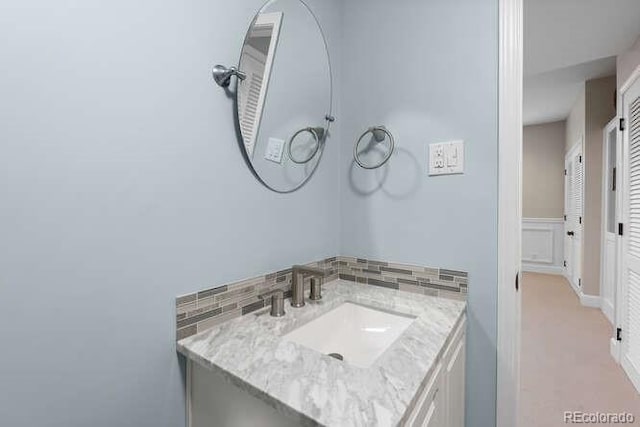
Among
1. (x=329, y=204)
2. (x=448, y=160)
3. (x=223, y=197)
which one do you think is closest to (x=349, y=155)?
(x=329, y=204)

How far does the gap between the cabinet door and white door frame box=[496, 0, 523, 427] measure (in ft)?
0.48

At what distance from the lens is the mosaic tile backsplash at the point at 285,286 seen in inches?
32.8

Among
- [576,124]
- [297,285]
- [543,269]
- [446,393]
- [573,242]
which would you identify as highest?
[576,124]

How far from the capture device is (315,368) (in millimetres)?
652

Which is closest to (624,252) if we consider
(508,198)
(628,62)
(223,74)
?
(628,62)

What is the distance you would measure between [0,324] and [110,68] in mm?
563

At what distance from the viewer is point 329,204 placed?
1.38 meters

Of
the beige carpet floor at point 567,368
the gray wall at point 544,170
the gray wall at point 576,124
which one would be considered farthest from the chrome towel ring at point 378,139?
the gray wall at point 544,170

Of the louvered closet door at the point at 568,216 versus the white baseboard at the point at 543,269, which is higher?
the louvered closet door at the point at 568,216

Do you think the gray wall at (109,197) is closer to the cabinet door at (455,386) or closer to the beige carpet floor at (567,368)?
the cabinet door at (455,386)

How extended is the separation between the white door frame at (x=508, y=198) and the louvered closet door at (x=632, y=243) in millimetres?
1569

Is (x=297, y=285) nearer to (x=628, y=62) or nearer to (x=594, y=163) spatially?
(x=628, y=62)

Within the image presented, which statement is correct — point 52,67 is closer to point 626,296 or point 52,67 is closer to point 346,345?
point 346,345

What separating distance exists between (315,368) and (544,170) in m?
5.90
